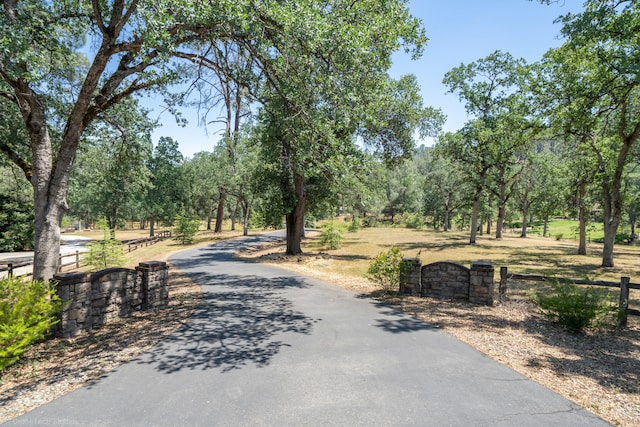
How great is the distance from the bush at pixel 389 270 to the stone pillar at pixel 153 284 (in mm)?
6766

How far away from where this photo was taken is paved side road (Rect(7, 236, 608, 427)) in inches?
164

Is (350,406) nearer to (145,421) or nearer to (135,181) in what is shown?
(145,421)

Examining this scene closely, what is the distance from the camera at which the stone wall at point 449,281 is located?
9.68m

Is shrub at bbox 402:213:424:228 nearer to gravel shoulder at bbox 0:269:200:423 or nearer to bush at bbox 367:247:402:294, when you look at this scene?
bush at bbox 367:247:402:294

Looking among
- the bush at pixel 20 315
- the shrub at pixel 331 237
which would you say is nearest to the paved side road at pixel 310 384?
the bush at pixel 20 315

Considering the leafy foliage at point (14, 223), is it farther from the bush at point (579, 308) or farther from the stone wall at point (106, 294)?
the bush at point (579, 308)

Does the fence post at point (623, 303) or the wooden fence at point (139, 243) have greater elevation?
the fence post at point (623, 303)

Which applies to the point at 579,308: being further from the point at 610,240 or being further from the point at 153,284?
the point at 610,240

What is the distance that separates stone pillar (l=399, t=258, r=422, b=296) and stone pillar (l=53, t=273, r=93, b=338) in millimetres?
8864

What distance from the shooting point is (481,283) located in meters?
9.73

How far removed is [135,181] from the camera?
45.8 ft

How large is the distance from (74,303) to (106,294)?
878 millimetres

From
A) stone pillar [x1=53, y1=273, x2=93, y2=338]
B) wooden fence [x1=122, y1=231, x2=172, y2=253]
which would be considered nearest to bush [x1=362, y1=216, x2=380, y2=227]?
wooden fence [x1=122, y1=231, x2=172, y2=253]

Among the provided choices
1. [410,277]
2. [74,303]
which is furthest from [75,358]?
[410,277]
